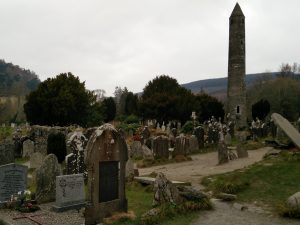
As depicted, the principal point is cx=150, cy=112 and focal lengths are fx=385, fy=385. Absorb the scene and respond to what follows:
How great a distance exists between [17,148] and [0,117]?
162ft

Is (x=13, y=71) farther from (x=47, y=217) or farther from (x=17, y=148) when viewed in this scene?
(x=47, y=217)

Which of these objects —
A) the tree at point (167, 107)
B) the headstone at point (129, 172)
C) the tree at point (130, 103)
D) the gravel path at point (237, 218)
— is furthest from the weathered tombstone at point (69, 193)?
the tree at point (130, 103)

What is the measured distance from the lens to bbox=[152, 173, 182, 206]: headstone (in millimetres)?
9305

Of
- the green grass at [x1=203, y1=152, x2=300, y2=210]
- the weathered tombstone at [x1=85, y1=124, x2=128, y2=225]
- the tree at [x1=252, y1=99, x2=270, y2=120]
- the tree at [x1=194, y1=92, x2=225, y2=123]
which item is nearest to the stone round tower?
the tree at [x1=252, y1=99, x2=270, y2=120]

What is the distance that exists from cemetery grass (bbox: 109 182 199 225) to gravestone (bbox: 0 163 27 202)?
10.3 ft

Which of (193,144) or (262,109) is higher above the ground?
(262,109)

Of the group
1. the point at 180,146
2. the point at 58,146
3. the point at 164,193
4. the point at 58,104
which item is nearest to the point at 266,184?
the point at 164,193

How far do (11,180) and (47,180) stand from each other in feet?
3.30

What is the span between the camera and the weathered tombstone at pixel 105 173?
8625 millimetres

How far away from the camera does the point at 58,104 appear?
46.4m

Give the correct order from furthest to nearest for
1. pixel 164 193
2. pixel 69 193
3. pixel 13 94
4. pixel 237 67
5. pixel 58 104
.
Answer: pixel 13 94
pixel 58 104
pixel 237 67
pixel 69 193
pixel 164 193

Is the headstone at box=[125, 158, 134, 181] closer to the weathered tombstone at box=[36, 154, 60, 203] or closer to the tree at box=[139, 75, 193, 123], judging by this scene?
the weathered tombstone at box=[36, 154, 60, 203]

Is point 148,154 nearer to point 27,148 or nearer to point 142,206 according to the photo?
point 27,148

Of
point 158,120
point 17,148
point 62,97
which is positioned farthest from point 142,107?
point 17,148
